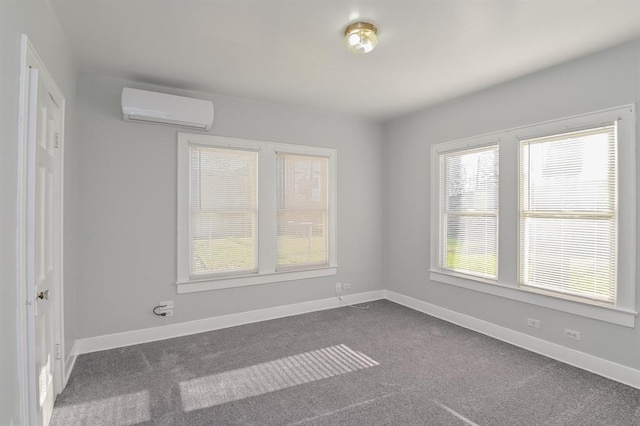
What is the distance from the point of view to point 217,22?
2299 millimetres

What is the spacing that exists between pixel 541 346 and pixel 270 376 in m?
2.53

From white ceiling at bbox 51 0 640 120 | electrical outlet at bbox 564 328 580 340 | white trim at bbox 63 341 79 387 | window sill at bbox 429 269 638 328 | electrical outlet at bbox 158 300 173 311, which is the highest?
white ceiling at bbox 51 0 640 120

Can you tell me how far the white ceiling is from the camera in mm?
2139

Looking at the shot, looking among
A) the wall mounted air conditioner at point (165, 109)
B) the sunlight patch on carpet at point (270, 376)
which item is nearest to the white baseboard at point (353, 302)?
the sunlight patch on carpet at point (270, 376)

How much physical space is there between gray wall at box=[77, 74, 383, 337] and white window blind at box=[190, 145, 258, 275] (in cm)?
23

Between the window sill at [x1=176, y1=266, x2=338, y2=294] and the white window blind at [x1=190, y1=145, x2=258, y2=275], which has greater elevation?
the white window blind at [x1=190, y1=145, x2=258, y2=275]

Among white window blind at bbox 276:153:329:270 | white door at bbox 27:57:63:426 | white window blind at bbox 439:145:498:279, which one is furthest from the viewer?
white window blind at bbox 276:153:329:270

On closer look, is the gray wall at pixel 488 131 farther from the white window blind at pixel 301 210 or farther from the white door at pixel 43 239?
the white door at pixel 43 239

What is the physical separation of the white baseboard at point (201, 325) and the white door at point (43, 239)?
2.67ft

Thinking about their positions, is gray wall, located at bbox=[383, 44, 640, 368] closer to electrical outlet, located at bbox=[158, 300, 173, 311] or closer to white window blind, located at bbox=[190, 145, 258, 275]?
white window blind, located at bbox=[190, 145, 258, 275]

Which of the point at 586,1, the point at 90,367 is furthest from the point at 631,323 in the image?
the point at 90,367

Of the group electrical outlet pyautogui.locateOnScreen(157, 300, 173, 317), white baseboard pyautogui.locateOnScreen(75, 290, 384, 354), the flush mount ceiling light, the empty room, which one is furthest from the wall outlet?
electrical outlet pyautogui.locateOnScreen(157, 300, 173, 317)

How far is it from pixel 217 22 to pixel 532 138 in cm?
297

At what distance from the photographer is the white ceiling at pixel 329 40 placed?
7.02 feet
